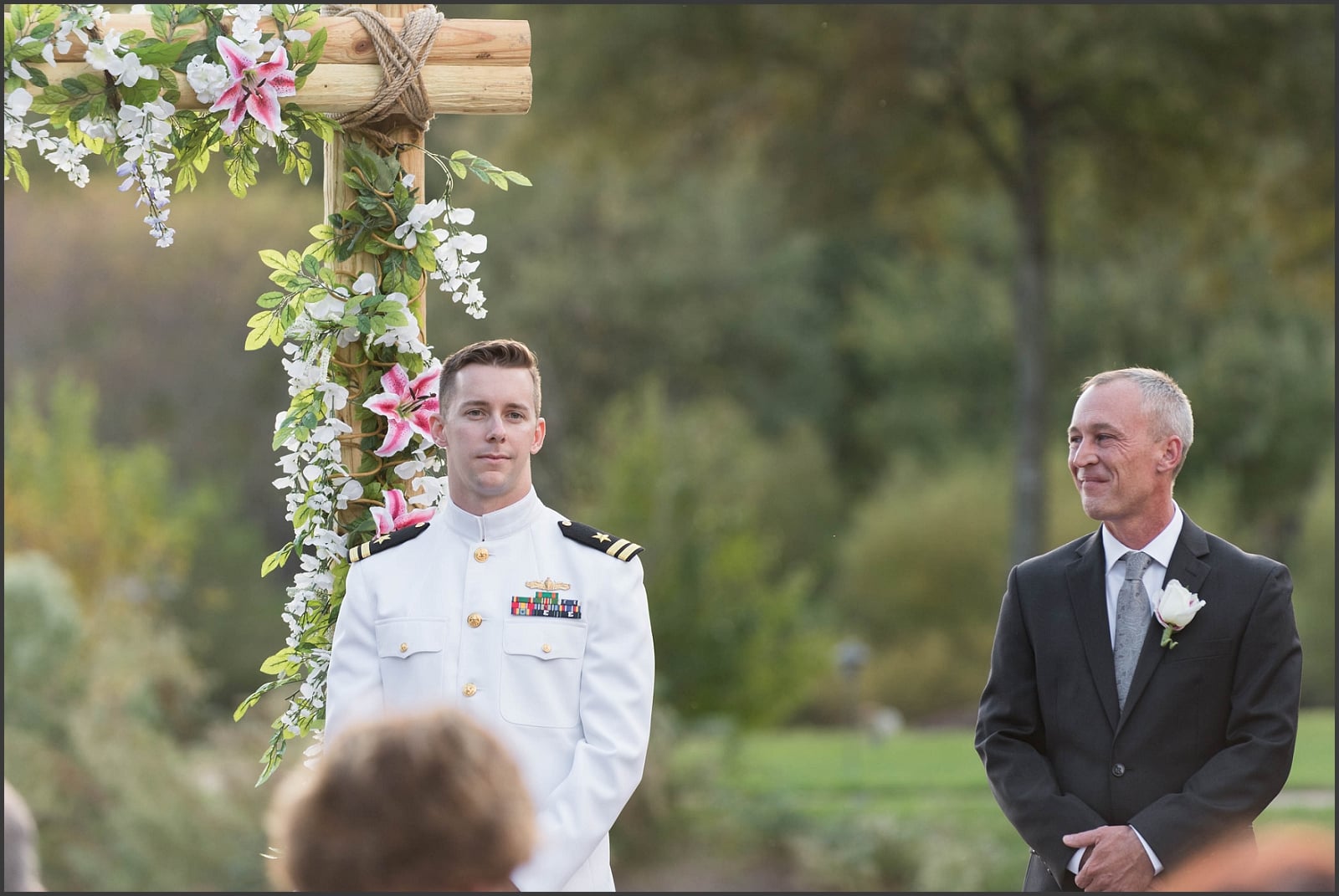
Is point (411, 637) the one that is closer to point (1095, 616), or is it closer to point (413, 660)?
point (413, 660)

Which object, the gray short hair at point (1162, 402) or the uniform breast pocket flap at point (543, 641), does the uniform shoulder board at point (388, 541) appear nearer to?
the uniform breast pocket flap at point (543, 641)

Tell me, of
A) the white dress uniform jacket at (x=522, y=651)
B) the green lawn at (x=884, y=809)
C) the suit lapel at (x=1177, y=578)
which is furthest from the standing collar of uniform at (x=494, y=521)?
the green lawn at (x=884, y=809)

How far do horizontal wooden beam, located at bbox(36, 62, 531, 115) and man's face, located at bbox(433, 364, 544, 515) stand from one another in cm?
66

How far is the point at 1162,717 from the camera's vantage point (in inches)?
116

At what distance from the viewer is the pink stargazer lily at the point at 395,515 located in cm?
328

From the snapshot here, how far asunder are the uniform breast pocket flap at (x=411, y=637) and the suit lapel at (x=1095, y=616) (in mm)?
1249

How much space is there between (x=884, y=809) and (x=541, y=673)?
8.55m

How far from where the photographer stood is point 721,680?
38.0 ft

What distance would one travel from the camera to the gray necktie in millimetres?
3010

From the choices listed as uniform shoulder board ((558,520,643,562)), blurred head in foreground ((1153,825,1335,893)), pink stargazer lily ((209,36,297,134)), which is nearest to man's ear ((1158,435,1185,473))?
uniform shoulder board ((558,520,643,562))

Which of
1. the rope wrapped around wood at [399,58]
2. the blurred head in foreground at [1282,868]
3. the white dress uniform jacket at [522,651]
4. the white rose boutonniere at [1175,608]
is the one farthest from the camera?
the rope wrapped around wood at [399,58]

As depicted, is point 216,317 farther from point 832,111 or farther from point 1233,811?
point 1233,811

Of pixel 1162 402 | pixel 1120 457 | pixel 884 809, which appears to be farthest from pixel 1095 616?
pixel 884 809

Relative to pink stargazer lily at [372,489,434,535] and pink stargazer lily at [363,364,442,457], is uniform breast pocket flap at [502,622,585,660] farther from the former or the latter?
pink stargazer lily at [363,364,442,457]
